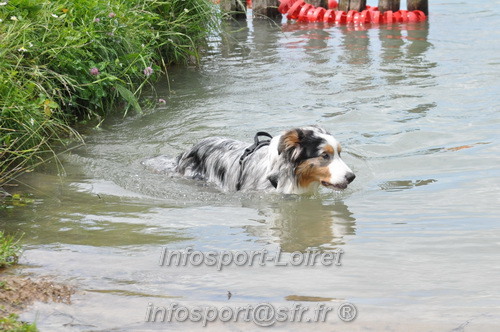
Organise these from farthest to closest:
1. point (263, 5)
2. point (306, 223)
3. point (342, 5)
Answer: point (263, 5), point (342, 5), point (306, 223)

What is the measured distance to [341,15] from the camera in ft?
50.4

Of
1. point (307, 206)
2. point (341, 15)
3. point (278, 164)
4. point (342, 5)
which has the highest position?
point (342, 5)

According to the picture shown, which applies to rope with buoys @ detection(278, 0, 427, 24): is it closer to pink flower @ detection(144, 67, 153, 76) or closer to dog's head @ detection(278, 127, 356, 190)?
pink flower @ detection(144, 67, 153, 76)

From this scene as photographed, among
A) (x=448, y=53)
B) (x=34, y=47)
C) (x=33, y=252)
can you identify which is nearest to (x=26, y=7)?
(x=34, y=47)

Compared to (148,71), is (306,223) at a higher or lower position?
lower

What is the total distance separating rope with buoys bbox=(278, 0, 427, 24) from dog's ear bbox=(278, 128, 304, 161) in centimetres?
936

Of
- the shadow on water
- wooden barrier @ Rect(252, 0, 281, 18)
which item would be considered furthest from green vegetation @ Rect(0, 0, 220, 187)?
wooden barrier @ Rect(252, 0, 281, 18)

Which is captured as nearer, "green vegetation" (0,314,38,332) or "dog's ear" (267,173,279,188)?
"green vegetation" (0,314,38,332)

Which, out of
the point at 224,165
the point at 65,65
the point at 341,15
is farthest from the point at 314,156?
the point at 341,15

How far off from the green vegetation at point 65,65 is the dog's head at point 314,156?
213 centimetres

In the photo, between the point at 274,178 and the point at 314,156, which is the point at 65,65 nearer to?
the point at 274,178

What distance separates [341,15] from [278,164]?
9.52m

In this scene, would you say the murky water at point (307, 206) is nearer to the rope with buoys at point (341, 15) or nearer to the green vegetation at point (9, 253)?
the green vegetation at point (9, 253)

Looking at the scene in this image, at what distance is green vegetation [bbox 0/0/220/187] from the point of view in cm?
682
